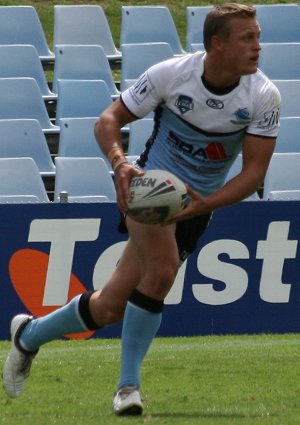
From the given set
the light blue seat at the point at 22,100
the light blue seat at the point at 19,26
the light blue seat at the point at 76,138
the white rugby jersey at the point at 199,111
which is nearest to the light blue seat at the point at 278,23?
the light blue seat at the point at 19,26

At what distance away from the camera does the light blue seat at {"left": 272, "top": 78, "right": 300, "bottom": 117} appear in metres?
12.6

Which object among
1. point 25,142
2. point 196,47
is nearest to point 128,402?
point 25,142

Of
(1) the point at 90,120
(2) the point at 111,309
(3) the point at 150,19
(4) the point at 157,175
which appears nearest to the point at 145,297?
(2) the point at 111,309

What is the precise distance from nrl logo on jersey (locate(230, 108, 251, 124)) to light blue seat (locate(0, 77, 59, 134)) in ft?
22.0

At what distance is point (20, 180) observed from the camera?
33.7 feet

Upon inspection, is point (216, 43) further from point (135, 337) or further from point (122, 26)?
point (122, 26)

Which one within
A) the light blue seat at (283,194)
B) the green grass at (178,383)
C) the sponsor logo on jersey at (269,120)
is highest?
the sponsor logo on jersey at (269,120)

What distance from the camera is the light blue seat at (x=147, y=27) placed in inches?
560

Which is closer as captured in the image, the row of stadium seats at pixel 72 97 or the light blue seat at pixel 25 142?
the light blue seat at pixel 25 142

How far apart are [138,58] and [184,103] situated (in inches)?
306

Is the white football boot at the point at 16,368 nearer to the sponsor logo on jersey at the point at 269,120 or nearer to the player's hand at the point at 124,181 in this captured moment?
the player's hand at the point at 124,181

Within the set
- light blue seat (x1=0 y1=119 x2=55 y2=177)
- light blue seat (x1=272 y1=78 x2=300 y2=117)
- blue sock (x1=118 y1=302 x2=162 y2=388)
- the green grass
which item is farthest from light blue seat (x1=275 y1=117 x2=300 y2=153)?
blue sock (x1=118 y1=302 x2=162 y2=388)

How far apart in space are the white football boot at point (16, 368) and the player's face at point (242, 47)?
1.50m

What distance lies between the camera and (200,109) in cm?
562
